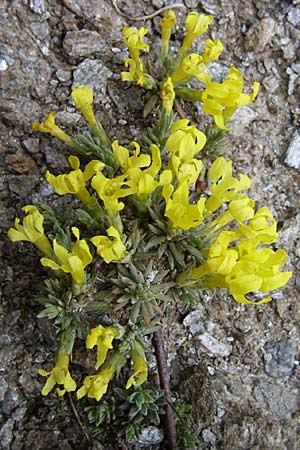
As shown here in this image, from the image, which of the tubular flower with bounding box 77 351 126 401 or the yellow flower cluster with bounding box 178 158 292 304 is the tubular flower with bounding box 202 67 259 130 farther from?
the tubular flower with bounding box 77 351 126 401

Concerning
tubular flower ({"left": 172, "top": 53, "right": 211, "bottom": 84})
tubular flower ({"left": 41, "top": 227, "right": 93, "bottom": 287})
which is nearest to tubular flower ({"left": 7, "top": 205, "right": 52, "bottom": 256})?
tubular flower ({"left": 41, "top": 227, "right": 93, "bottom": 287})

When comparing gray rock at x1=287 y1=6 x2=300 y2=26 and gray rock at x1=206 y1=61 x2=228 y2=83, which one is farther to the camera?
gray rock at x1=287 y1=6 x2=300 y2=26

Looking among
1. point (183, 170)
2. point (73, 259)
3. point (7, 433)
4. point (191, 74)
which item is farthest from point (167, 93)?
point (7, 433)

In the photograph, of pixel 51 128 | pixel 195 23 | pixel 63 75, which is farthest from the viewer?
pixel 63 75

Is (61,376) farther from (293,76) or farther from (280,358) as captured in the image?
(293,76)

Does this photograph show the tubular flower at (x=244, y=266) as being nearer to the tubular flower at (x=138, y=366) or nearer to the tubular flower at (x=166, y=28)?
the tubular flower at (x=138, y=366)

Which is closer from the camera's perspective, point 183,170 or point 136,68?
point 183,170
